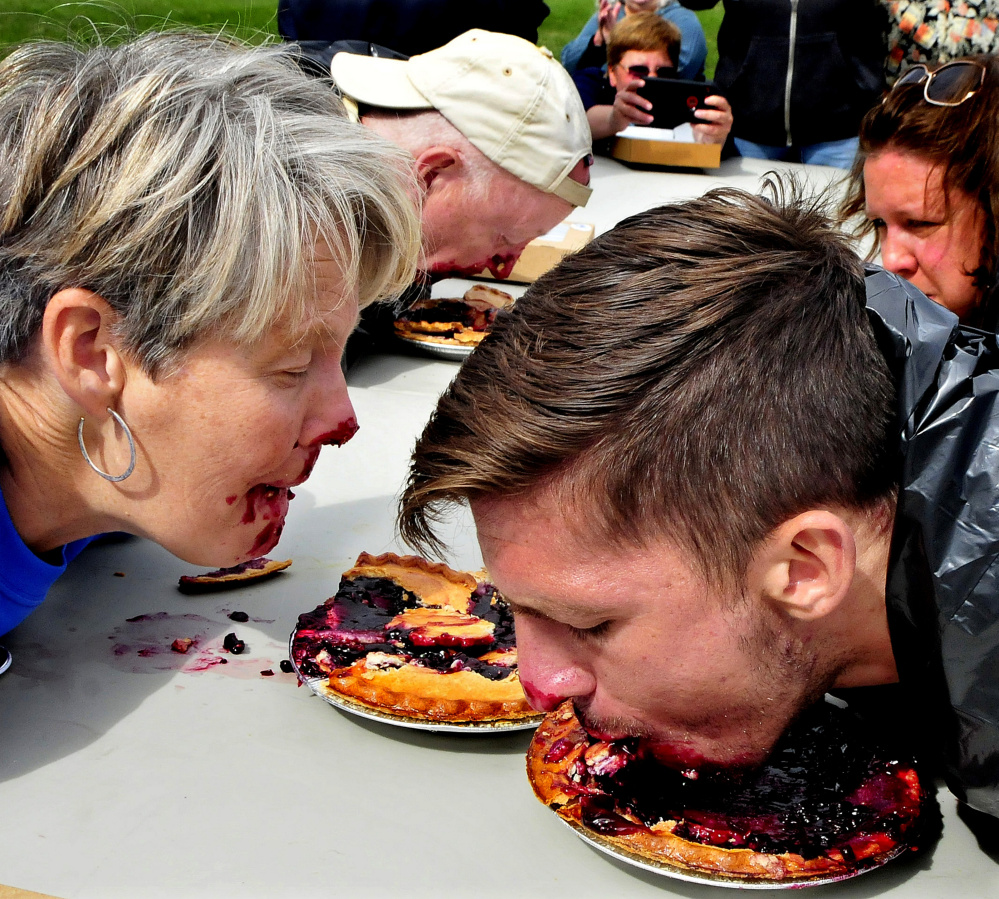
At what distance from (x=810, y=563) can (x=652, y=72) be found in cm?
575

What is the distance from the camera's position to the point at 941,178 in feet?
9.26

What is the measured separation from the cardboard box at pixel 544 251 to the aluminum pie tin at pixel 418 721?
109 inches

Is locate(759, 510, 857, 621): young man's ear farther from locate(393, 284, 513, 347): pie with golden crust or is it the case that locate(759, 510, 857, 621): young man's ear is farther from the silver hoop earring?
locate(393, 284, 513, 347): pie with golden crust

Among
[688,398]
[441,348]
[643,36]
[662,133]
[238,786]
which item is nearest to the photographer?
[688,398]

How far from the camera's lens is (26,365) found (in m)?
1.80

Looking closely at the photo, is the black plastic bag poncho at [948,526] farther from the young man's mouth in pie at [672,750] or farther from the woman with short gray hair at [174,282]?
the woman with short gray hair at [174,282]

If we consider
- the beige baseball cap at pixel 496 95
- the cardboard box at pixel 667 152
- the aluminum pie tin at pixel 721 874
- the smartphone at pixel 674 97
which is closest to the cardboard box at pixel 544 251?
the beige baseball cap at pixel 496 95

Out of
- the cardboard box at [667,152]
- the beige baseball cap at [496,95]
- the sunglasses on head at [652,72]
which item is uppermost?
the beige baseball cap at [496,95]

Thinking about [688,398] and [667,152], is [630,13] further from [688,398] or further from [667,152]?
[688,398]

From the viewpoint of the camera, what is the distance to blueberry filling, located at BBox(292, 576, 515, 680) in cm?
196

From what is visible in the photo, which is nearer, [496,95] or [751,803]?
[751,803]

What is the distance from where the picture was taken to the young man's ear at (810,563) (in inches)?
55.7

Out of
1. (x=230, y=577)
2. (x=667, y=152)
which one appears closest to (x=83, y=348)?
(x=230, y=577)

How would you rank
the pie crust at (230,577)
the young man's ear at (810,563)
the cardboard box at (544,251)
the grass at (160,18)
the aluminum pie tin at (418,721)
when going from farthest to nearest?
the cardboard box at (544,251) → the pie crust at (230,577) → the grass at (160,18) → the aluminum pie tin at (418,721) → the young man's ear at (810,563)
